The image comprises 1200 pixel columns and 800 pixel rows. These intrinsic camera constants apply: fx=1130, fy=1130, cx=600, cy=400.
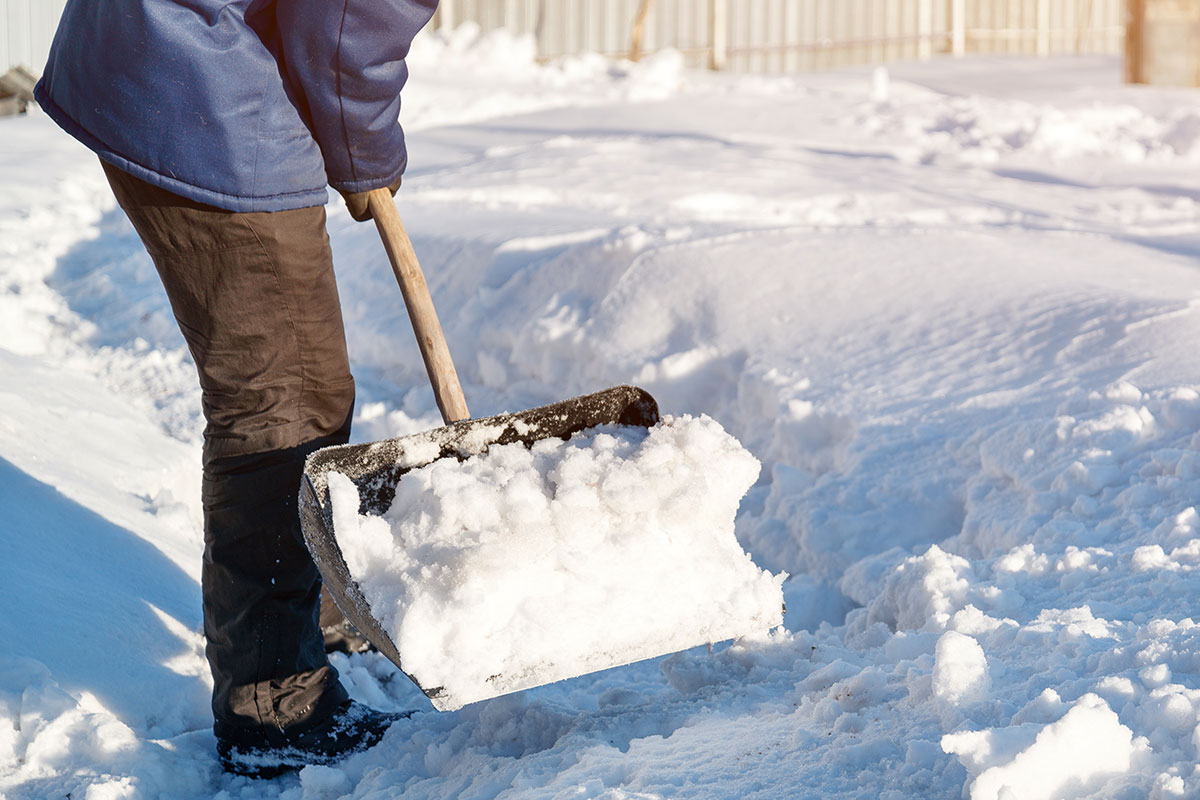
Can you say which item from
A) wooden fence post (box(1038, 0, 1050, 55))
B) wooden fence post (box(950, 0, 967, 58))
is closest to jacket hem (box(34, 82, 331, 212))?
wooden fence post (box(950, 0, 967, 58))

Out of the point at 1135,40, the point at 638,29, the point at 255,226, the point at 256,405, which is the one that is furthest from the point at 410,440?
the point at 638,29

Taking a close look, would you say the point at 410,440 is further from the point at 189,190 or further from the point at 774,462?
the point at 774,462

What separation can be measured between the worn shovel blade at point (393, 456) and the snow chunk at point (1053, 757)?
2.01 ft

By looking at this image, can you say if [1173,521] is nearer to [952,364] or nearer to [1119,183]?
[952,364]

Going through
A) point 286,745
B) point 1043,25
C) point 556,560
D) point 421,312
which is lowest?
point 1043,25

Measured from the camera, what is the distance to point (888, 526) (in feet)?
8.20

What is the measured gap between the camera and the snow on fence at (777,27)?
46.5 ft

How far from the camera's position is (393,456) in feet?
5.68

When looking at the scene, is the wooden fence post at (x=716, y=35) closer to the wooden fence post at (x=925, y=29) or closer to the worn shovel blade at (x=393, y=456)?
the wooden fence post at (x=925, y=29)

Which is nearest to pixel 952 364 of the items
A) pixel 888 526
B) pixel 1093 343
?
pixel 1093 343

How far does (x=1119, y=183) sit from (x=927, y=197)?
51.1 inches

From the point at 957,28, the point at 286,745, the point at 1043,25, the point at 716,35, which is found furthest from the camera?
the point at 1043,25

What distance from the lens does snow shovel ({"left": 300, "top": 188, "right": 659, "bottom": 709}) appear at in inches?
63.5

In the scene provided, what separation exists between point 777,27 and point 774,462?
13505 millimetres
